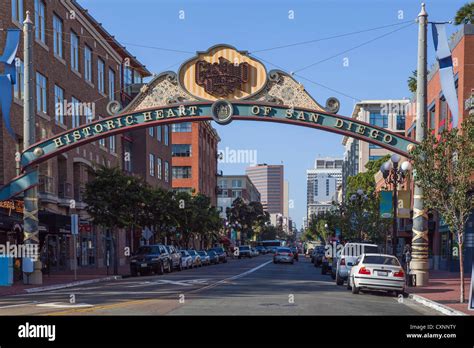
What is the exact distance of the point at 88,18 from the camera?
4828 cm

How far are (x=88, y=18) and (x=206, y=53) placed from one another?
20044 millimetres

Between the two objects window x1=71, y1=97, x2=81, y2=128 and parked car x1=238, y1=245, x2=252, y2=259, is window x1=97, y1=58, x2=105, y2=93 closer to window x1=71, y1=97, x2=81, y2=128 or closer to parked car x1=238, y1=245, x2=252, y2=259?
window x1=71, y1=97, x2=81, y2=128

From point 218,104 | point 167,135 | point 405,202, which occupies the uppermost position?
point 167,135

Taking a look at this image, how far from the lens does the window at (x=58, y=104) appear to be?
41.4 meters

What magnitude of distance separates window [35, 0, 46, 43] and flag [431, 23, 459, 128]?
22.1 metres

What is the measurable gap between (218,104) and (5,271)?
38.6 feet

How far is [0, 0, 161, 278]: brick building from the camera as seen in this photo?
3380cm

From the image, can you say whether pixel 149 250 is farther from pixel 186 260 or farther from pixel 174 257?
pixel 186 260

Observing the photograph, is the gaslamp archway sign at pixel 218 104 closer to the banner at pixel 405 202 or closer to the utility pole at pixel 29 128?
the utility pole at pixel 29 128

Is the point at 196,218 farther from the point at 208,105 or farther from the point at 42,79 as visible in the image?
the point at 208,105

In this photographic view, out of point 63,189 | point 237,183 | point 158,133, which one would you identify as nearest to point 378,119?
point 158,133

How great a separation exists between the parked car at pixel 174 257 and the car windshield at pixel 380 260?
21.8 metres

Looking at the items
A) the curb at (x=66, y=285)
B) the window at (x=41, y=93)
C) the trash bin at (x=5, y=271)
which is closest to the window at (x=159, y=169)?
the window at (x=41, y=93)

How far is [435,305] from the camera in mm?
19219
